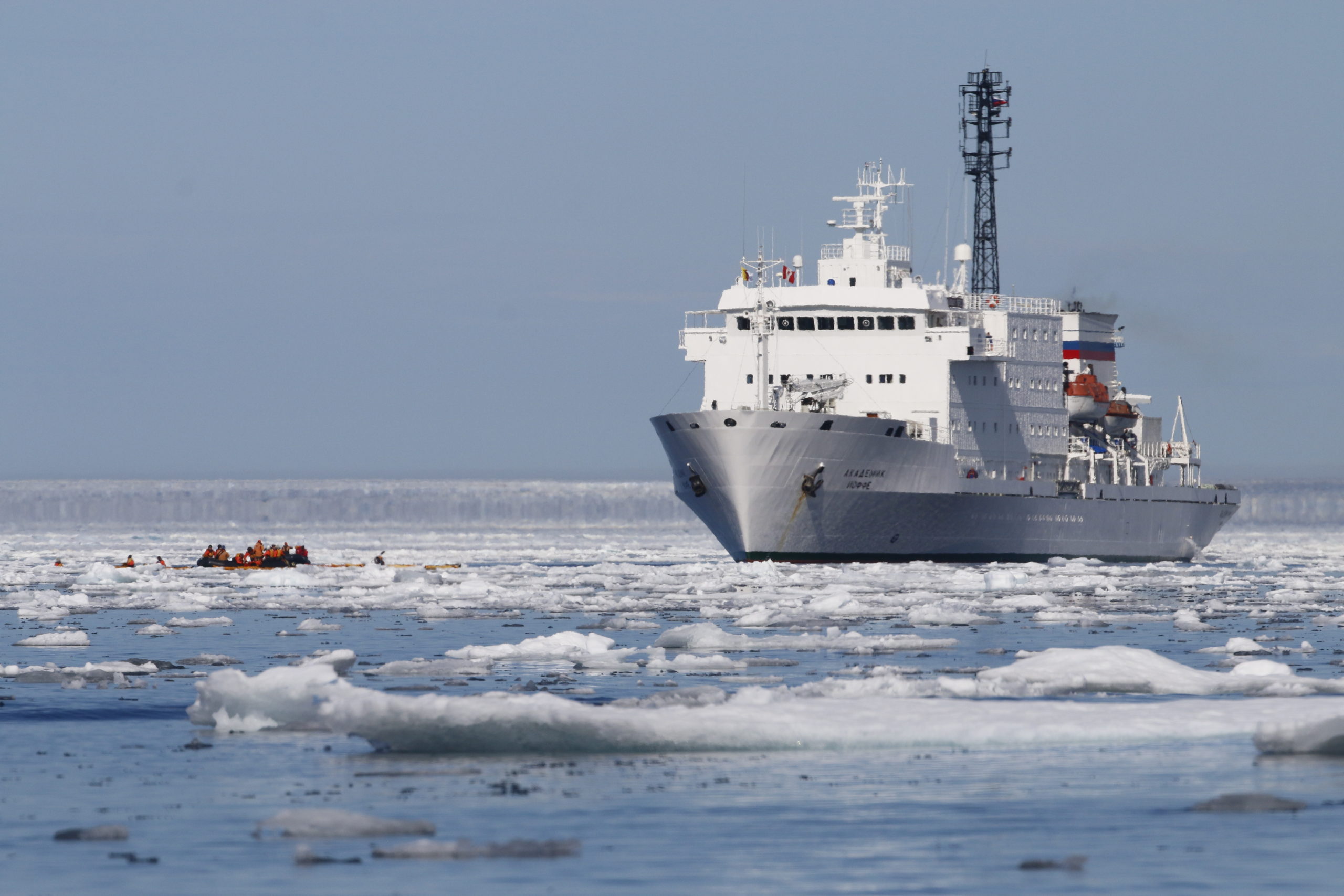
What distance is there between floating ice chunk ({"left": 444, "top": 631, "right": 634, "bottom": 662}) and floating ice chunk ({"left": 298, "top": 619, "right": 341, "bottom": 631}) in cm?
387

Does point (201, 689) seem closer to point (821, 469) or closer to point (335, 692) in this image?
point (335, 692)

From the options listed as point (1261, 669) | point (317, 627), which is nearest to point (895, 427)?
point (317, 627)

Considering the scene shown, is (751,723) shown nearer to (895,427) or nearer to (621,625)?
(621,625)

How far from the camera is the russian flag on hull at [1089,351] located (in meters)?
56.2

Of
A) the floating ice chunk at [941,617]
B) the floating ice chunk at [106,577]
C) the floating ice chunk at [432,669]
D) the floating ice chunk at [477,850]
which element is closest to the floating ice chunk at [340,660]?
the floating ice chunk at [432,669]

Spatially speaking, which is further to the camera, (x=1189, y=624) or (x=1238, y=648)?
(x=1189, y=624)

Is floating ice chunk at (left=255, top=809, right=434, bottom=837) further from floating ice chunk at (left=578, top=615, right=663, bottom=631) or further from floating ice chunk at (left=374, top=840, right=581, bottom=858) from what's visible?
floating ice chunk at (left=578, top=615, right=663, bottom=631)

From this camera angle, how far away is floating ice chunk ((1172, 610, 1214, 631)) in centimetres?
2411

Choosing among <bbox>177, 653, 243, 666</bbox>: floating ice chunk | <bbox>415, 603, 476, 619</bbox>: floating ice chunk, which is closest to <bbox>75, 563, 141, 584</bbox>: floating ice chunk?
<bbox>415, 603, 476, 619</bbox>: floating ice chunk

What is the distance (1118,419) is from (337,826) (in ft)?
158

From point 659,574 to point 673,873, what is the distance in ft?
104

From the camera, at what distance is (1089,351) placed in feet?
187

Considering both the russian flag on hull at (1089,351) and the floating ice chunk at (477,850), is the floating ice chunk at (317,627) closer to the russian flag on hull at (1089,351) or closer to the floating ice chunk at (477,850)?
the floating ice chunk at (477,850)

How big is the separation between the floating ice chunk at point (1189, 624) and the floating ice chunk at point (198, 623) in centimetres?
1277
